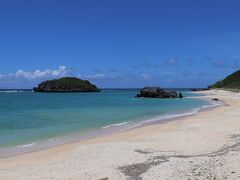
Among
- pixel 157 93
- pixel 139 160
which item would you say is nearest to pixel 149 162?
pixel 139 160

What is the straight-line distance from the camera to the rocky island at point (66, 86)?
184250 mm

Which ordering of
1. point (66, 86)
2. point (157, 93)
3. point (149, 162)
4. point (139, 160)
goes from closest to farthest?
point (149, 162) → point (139, 160) → point (157, 93) → point (66, 86)

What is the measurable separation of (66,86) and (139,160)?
173 m

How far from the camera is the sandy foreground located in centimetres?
1308

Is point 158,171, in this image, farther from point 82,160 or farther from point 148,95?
point 148,95

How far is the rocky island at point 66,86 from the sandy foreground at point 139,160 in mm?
164164

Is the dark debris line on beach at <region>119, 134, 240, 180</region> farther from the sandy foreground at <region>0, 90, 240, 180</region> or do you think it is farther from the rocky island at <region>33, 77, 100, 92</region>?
the rocky island at <region>33, 77, 100, 92</region>

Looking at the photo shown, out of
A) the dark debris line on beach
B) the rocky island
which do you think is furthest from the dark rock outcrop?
the rocky island

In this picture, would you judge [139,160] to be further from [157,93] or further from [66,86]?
[66,86]

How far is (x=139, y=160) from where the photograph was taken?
15.6 m

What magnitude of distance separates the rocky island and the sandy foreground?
164 metres

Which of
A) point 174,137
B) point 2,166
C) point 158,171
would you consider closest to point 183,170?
point 158,171

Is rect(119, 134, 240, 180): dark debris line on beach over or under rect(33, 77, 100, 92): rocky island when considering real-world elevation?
under

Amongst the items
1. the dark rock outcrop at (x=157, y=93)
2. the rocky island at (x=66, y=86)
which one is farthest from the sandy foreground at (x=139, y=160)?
the rocky island at (x=66, y=86)
